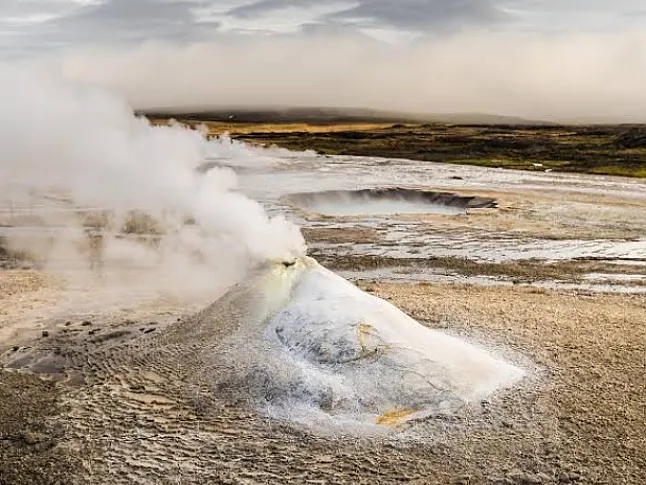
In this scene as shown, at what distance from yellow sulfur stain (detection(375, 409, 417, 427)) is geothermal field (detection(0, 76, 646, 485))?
3 cm

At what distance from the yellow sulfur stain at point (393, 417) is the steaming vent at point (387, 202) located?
24856 mm

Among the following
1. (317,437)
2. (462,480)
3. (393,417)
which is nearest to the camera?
(462,480)

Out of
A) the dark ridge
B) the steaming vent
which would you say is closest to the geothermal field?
the steaming vent

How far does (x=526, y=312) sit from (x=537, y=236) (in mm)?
12939

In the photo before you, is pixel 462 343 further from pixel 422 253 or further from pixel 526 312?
pixel 422 253

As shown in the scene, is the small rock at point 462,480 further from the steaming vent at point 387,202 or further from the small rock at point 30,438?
the steaming vent at point 387,202

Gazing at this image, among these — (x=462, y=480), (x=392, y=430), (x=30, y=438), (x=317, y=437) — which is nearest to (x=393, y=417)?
(x=392, y=430)

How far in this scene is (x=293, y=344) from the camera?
1307 cm

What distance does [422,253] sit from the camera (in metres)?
26.2

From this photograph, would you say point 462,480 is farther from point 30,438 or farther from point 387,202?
point 387,202

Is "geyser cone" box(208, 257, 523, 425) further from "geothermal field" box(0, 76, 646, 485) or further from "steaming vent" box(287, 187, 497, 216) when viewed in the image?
"steaming vent" box(287, 187, 497, 216)

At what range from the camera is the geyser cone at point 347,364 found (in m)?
11.6

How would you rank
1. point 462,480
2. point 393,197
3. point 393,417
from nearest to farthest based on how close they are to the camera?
1. point 462,480
2. point 393,417
3. point 393,197

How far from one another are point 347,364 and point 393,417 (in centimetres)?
140
